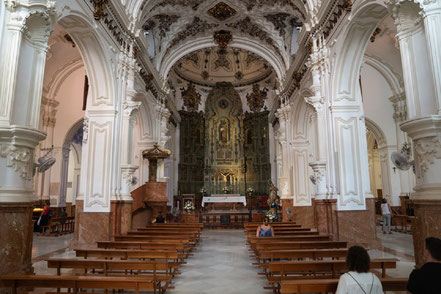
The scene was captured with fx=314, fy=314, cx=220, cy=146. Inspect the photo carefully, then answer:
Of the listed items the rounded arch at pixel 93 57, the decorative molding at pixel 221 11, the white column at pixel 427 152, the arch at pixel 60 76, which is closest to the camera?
the white column at pixel 427 152

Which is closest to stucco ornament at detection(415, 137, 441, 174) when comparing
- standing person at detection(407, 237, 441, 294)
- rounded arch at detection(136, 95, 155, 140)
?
standing person at detection(407, 237, 441, 294)

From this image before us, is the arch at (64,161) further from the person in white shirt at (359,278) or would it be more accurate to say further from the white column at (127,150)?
the person in white shirt at (359,278)

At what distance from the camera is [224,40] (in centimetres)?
1666

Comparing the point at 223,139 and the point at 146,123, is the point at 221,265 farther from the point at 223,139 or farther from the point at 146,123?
the point at 223,139

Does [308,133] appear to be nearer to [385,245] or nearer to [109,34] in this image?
[385,245]

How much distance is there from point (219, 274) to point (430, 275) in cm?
409

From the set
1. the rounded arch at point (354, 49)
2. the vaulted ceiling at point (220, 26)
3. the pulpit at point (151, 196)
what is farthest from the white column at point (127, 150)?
the rounded arch at point (354, 49)

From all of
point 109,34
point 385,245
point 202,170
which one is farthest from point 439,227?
point 202,170

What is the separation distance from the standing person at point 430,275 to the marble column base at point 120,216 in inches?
306

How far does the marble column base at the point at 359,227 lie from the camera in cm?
805

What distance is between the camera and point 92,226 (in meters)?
8.62

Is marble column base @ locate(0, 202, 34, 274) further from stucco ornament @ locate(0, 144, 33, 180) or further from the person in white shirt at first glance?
the person in white shirt

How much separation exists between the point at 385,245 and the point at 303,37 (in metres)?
7.38

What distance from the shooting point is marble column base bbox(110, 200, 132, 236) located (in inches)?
347
